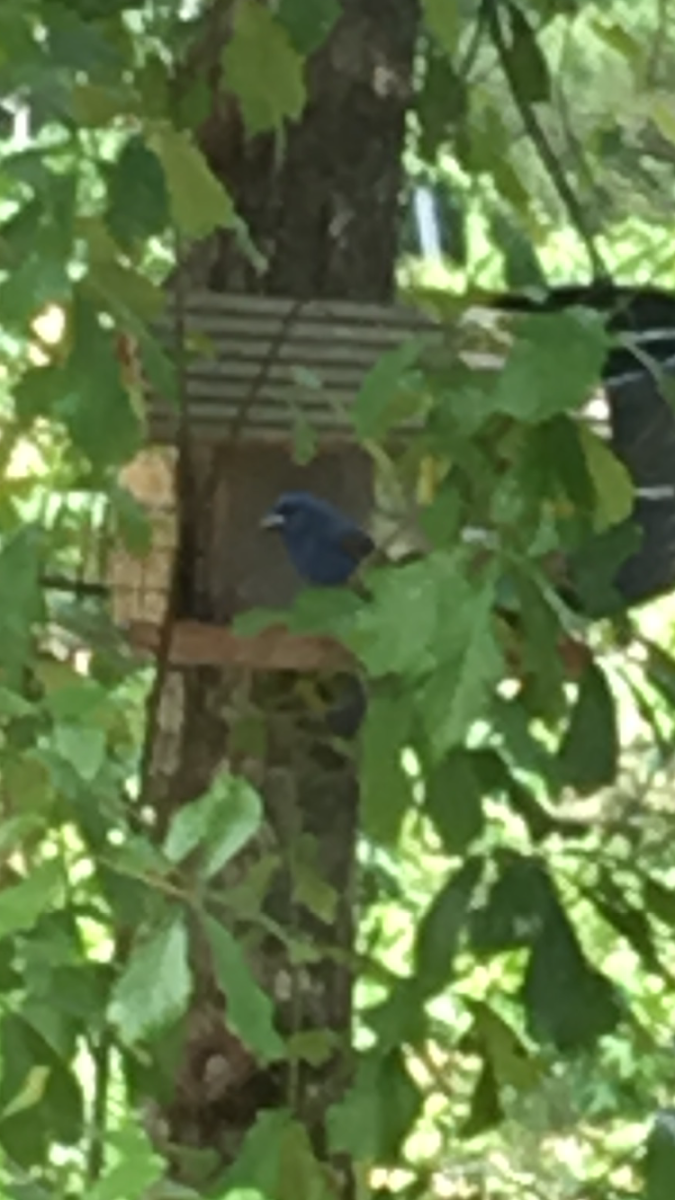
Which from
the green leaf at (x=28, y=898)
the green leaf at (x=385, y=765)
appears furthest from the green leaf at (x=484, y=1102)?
the green leaf at (x=28, y=898)

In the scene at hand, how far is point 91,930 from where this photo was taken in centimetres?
137

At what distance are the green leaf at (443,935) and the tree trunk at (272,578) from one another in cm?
27

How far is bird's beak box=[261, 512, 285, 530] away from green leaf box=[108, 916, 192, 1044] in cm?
45

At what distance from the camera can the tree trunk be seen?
1127 millimetres

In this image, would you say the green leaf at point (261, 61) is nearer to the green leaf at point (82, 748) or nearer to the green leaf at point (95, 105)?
the green leaf at point (95, 105)

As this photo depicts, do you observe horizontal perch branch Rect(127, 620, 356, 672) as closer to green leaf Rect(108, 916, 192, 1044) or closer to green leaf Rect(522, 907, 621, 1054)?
green leaf Rect(522, 907, 621, 1054)

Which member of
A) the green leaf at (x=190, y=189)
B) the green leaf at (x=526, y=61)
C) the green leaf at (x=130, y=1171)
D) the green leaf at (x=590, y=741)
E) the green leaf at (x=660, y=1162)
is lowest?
the green leaf at (x=130, y=1171)

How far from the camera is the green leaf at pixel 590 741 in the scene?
0.84 m

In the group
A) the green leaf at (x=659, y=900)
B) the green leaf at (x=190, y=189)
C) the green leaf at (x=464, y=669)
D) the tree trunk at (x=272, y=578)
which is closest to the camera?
the green leaf at (x=464, y=669)

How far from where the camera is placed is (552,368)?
686mm

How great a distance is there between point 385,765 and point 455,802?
0.18 feet

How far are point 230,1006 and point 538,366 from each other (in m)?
0.21

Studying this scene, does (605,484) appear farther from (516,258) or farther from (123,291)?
(516,258)

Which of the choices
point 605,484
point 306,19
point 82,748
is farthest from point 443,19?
point 82,748
